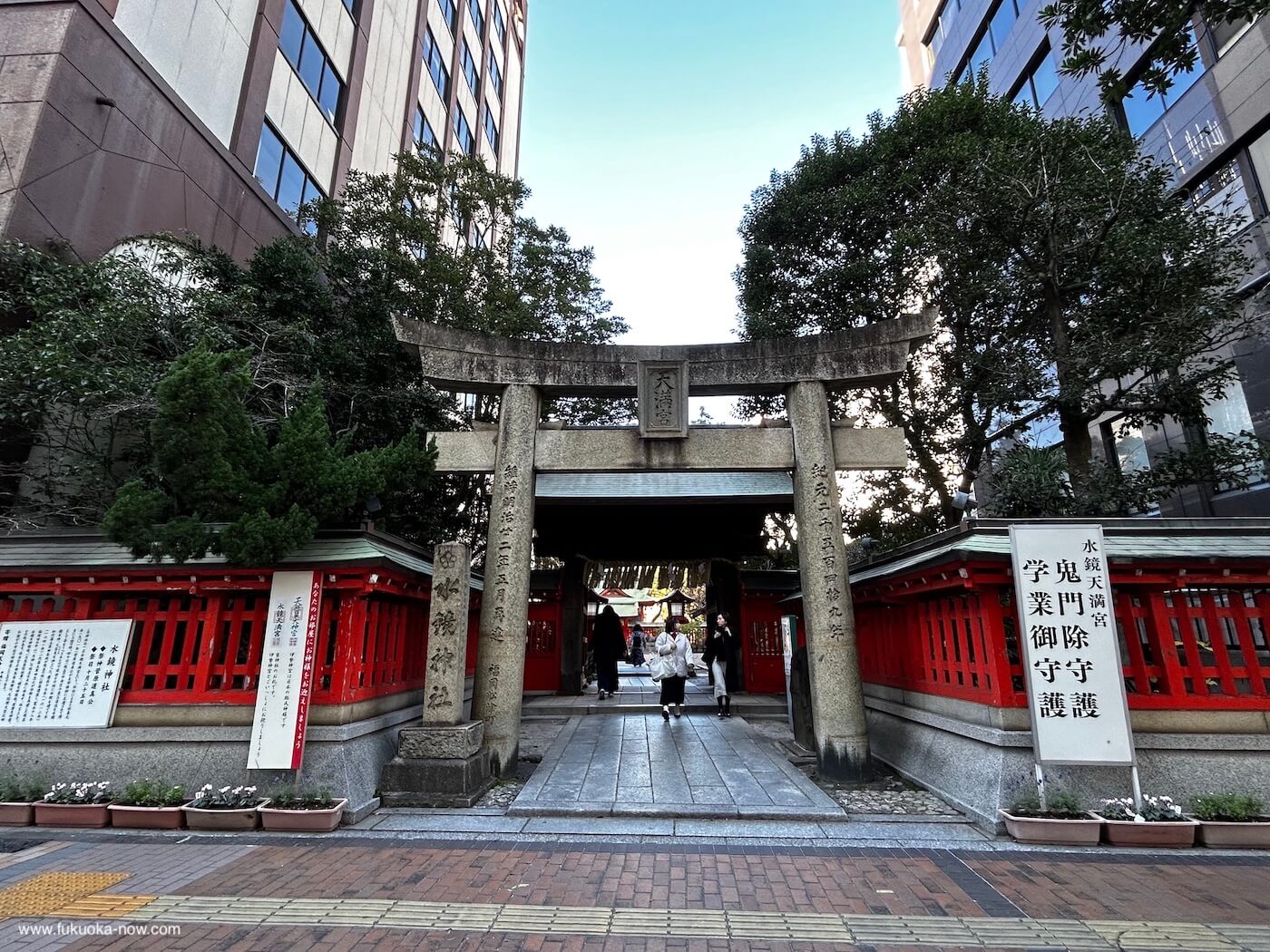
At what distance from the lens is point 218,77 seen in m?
13.5

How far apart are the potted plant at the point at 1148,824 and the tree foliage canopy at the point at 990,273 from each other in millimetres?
6048

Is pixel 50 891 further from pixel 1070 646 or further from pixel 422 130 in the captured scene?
pixel 422 130

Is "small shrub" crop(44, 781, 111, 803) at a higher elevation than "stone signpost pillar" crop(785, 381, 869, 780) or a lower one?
lower

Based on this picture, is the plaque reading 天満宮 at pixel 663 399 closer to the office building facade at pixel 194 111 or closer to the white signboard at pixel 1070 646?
the white signboard at pixel 1070 646

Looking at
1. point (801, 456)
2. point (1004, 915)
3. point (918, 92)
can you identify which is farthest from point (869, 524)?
point (1004, 915)

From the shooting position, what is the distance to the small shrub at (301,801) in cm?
633

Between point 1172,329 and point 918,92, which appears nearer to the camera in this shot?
point 1172,329

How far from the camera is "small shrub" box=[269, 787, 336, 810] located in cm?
633

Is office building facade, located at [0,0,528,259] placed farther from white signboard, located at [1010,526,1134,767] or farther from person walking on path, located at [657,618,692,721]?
white signboard, located at [1010,526,1134,767]

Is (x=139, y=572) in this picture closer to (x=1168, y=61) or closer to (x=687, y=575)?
(x=1168, y=61)

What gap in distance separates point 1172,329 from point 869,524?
7.65m

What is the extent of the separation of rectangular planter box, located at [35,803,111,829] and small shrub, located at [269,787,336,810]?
68.1 inches

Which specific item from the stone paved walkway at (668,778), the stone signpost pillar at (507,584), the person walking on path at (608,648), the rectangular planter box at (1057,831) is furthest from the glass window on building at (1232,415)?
the stone signpost pillar at (507,584)

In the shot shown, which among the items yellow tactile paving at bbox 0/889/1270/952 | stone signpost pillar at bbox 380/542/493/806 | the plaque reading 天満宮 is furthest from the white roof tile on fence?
the plaque reading 天満宮
